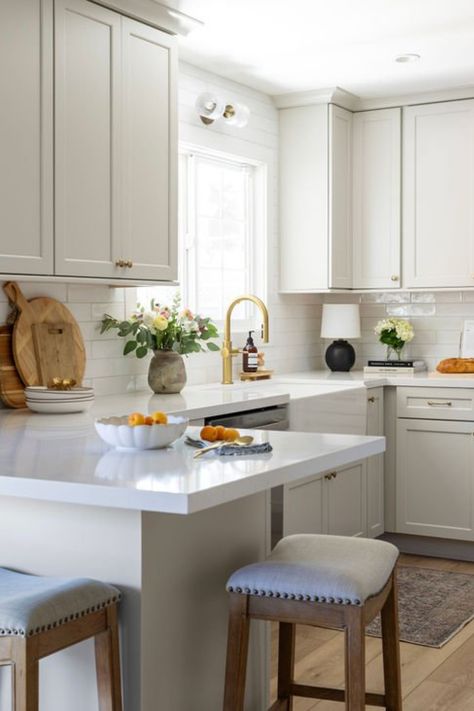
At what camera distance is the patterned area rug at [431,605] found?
3.97 meters

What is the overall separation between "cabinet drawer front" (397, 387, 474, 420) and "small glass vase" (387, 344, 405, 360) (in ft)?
1.74

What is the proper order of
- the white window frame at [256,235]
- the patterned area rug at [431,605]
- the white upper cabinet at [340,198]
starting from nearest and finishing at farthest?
the patterned area rug at [431,605] → the white window frame at [256,235] → the white upper cabinet at [340,198]

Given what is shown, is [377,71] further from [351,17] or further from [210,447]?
[210,447]

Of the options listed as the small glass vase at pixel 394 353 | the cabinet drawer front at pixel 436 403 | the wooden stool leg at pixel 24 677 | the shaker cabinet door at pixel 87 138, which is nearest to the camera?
the wooden stool leg at pixel 24 677

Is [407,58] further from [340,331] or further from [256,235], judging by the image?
[340,331]

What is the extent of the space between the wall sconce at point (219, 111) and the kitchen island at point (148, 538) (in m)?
2.59

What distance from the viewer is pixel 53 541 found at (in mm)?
2342

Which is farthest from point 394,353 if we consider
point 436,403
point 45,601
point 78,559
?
point 45,601

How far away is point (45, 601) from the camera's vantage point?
2.04 meters

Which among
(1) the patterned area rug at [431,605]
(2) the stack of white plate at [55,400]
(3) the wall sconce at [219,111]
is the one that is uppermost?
(3) the wall sconce at [219,111]

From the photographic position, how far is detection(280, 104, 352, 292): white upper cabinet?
556cm

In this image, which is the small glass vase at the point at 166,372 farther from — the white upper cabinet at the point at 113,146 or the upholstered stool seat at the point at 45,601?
the upholstered stool seat at the point at 45,601

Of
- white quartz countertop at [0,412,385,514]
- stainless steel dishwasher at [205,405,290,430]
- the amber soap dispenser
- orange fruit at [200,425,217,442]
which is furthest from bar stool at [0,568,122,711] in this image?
the amber soap dispenser

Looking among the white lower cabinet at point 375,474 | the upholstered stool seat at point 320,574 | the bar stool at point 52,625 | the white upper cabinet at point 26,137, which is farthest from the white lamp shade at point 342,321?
the bar stool at point 52,625
